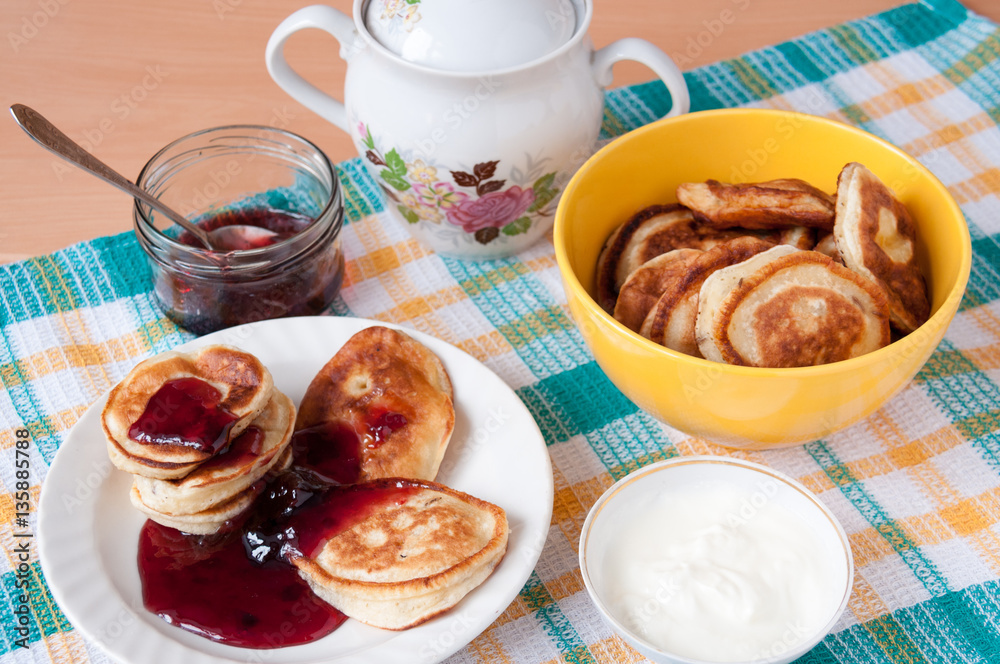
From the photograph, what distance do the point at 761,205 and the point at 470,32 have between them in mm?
573

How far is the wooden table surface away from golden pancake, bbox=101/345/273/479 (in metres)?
0.77

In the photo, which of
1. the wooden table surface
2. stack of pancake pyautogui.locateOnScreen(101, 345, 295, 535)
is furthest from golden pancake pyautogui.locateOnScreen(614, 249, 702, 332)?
the wooden table surface

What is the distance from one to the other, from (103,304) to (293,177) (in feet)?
1.53

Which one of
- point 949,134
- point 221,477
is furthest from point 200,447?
point 949,134

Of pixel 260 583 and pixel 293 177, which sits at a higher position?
pixel 293 177

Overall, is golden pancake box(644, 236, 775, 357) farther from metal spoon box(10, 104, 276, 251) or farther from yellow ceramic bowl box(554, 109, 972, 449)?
metal spoon box(10, 104, 276, 251)

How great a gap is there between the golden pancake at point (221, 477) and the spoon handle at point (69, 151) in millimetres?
534

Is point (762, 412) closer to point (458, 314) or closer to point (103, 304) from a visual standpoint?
point (458, 314)

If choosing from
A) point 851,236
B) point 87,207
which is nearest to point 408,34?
point 851,236

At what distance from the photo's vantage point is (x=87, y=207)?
6.53 ft

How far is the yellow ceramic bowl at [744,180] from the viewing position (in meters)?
1.22
